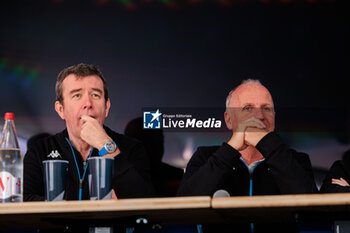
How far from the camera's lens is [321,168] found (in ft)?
8.97

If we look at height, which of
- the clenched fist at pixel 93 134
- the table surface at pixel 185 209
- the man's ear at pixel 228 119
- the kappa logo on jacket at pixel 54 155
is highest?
the man's ear at pixel 228 119

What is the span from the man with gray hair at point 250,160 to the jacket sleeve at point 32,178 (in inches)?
24.3

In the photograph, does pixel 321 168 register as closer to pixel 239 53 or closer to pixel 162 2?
pixel 239 53

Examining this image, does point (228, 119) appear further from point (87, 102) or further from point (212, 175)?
point (87, 102)

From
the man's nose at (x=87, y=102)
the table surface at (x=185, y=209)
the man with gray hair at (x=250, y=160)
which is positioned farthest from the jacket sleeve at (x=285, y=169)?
the man's nose at (x=87, y=102)

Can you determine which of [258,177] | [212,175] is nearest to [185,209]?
[212,175]

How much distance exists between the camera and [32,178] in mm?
2406

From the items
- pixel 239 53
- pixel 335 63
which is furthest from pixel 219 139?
pixel 335 63

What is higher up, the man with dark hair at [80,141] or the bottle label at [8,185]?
the man with dark hair at [80,141]

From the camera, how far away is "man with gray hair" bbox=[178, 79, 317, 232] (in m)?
2.22

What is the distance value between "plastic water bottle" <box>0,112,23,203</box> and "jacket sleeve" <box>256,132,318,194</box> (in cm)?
100

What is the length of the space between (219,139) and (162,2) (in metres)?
0.82

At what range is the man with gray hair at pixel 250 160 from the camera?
2.22 metres

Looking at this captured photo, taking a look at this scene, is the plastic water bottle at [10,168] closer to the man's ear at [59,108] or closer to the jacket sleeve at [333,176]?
the man's ear at [59,108]
